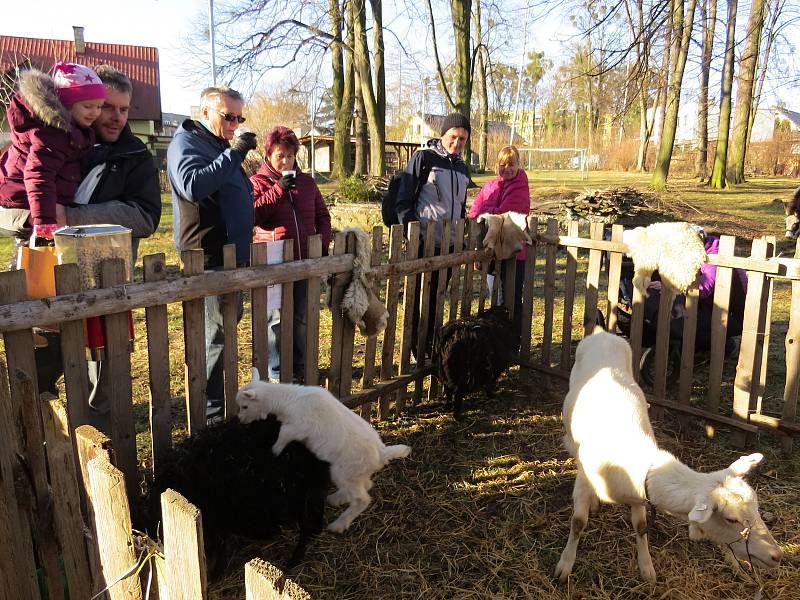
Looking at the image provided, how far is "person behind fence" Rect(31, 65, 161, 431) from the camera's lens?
3.22 metres

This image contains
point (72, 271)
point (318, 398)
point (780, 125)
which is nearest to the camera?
point (72, 271)

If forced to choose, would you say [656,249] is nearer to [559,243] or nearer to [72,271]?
[559,243]

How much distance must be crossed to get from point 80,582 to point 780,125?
185 ft

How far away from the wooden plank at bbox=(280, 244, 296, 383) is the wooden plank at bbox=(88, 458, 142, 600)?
205cm

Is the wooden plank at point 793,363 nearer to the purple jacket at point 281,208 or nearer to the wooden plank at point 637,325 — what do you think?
the wooden plank at point 637,325

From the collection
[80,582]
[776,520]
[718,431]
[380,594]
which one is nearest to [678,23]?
[718,431]

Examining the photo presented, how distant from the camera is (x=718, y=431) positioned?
177 inches

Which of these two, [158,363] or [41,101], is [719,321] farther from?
[41,101]

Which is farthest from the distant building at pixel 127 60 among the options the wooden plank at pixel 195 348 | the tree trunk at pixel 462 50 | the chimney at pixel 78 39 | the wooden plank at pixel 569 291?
the wooden plank at pixel 195 348

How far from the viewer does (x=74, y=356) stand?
2717mm

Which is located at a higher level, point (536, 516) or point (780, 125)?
point (780, 125)

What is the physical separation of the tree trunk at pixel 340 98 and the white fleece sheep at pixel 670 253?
1437 centimetres

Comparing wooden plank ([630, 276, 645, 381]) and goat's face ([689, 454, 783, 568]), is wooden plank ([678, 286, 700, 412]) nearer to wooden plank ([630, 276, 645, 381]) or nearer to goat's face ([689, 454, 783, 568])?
wooden plank ([630, 276, 645, 381])

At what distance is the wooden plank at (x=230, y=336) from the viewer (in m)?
3.27
